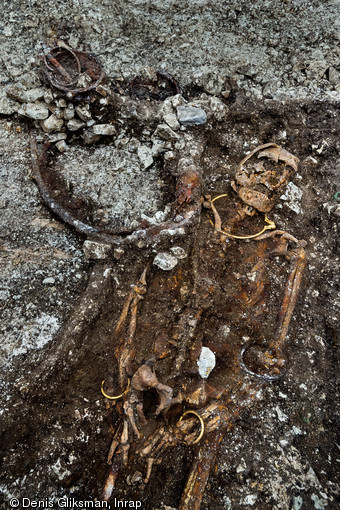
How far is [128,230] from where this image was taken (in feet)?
10.6

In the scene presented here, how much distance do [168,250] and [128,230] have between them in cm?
42

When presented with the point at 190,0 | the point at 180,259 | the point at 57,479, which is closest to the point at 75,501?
the point at 57,479

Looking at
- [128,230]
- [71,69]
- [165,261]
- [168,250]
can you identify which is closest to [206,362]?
[165,261]

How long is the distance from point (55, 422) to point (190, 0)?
5.20m

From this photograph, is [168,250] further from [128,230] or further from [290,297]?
[290,297]

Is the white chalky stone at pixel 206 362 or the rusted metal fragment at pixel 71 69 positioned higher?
the rusted metal fragment at pixel 71 69

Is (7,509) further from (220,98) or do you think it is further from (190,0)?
(190,0)

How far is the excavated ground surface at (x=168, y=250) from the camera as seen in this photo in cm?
238

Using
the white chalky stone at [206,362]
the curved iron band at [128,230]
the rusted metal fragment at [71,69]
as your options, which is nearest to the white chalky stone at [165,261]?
the curved iron band at [128,230]

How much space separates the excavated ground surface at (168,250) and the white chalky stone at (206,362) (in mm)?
96

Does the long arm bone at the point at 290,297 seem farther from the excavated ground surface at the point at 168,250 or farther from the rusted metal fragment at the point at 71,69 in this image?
the rusted metal fragment at the point at 71,69

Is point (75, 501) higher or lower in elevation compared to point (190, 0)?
lower

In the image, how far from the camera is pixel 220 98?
14.3 feet

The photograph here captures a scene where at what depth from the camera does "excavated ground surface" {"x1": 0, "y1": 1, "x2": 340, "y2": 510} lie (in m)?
2.38
